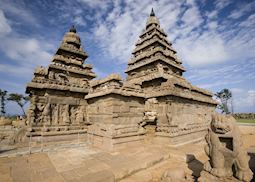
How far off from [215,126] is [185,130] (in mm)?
5257

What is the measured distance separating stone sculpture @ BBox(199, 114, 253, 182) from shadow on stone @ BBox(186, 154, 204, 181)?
0.97 metres

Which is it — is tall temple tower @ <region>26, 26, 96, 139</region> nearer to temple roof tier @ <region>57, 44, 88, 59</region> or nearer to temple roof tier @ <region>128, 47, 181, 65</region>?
temple roof tier @ <region>57, 44, 88, 59</region>

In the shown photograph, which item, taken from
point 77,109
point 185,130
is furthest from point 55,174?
point 185,130

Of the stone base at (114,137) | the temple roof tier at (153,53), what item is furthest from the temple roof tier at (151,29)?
the stone base at (114,137)

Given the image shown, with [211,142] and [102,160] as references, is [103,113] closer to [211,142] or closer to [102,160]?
[102,160]

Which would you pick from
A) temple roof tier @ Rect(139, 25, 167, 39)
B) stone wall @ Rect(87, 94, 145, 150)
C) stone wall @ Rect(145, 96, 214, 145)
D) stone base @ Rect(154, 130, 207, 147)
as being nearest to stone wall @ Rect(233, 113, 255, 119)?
temple roof tier @ Rect(139, 25, 167, 39)

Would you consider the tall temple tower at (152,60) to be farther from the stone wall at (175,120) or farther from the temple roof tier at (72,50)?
the temple roof tier at (72,50)

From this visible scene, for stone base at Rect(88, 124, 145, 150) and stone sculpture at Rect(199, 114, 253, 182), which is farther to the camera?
stone base at Rect(88, 124, 145, 150)

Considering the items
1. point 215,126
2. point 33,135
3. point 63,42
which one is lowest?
point 33,135

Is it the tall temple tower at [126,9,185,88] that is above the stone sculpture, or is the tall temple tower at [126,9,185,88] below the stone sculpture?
above

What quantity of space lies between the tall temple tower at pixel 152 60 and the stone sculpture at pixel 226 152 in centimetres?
577

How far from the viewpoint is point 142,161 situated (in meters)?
4.68

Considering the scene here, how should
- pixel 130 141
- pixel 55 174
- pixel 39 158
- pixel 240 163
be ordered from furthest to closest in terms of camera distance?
pixel 130 141
pixel 39 158
pixel 55 174
pixel 240 163

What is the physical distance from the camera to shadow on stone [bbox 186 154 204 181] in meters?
4.18
